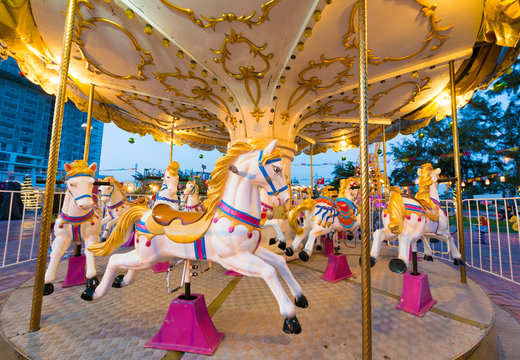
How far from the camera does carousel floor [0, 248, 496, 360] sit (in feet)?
5.52

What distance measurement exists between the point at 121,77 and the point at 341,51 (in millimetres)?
3869

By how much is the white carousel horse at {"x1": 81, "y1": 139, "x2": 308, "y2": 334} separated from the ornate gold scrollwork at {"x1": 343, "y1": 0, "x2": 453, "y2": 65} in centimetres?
226

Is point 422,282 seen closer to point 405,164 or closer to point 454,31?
point 454,31

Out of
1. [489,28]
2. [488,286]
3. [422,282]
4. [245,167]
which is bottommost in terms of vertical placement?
[488,286]

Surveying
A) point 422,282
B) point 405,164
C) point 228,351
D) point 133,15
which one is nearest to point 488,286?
point 422,282

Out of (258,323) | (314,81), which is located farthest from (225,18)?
(258,323)

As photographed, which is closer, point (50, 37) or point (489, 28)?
point (489, 28)

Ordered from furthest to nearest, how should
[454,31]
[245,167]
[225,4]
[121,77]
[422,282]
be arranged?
[121,77] < [454,31] < [225,4] < [422,282] < [245,167]

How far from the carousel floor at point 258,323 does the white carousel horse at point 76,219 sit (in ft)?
1.34

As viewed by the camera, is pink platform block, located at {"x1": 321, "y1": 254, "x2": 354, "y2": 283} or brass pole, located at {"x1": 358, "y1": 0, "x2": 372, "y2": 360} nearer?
brass pole, located at {"x1": 358, "y1": 0, "x2": 372, "y2": 360}

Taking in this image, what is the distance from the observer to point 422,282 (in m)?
2.39

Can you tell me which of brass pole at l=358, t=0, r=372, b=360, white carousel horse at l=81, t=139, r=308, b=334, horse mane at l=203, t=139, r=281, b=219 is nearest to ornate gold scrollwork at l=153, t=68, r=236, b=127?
horse mane at l=203, t=139, r=281, b=219

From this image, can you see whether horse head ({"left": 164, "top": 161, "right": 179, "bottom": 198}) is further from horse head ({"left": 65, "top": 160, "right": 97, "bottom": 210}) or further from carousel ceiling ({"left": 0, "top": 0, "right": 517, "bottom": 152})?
horse head ({"left": 65, "top": 160, "right": 97, "bottom": 210})

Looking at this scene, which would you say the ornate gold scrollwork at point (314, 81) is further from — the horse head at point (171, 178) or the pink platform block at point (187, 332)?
the pink platform block at point (187, 332)
